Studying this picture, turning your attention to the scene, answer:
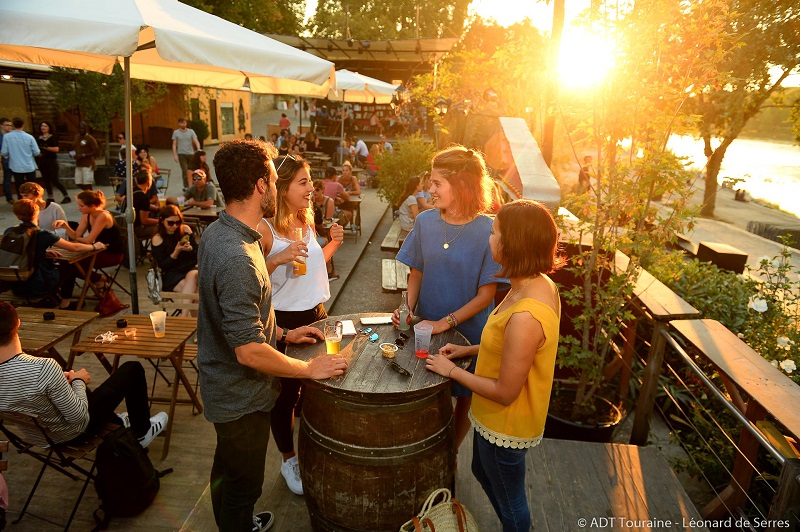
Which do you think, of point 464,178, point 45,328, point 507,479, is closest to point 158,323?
point 45,328

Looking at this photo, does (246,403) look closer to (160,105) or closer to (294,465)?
(294,465)

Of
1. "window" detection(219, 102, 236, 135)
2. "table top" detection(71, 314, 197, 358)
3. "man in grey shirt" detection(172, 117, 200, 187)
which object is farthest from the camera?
"window" detection(219, 102, 236, 135)

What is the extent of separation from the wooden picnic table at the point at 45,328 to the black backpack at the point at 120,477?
1.02m

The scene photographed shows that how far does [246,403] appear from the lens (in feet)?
7.03

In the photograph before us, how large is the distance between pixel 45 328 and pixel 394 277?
3267 millimetres

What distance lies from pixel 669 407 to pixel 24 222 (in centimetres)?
672

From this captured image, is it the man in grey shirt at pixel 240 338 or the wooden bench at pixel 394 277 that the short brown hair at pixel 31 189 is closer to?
the wooden bench at pixel 394 277

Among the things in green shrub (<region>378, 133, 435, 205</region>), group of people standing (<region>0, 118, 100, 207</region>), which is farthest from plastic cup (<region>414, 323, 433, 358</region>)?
group of people standing (<region>0, 118, 100, 207</region>)

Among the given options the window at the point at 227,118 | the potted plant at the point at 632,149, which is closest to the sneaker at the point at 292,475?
the potted plant at the point at 632,149

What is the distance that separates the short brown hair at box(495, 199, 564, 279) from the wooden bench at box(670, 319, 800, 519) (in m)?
1.33

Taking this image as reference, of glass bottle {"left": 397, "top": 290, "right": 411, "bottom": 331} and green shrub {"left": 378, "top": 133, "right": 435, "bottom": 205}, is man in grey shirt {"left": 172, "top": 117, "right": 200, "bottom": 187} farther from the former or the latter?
glass bottle {"left": 397, "top": 290, "right": 411, "bottom": 331}

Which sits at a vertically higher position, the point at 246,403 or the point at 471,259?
the point at 471,259

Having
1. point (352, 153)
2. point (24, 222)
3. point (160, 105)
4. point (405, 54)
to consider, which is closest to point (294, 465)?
point (24, 222)

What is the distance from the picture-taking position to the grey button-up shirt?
191 cm
